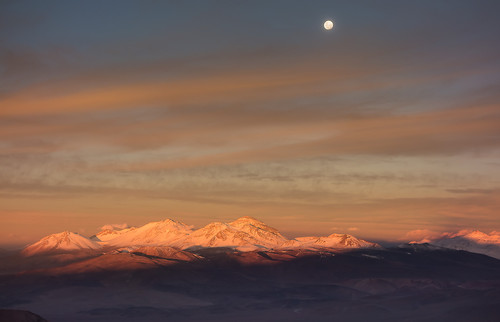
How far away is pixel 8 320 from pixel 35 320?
20.1 ft

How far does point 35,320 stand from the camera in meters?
159

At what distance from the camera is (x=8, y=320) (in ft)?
509
